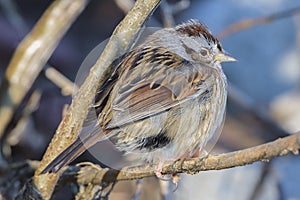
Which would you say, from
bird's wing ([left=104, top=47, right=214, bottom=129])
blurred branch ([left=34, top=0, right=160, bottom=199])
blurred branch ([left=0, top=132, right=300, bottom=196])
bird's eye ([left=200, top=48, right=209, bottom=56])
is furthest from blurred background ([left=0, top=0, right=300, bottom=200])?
blurred branch ([left=34, top=0, right=160, bottom=199])

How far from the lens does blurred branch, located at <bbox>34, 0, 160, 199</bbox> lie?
8.17 feet

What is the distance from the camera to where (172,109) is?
2.80 metres

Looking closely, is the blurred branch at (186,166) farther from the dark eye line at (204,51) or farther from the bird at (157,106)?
the dark eye line at (204,51)

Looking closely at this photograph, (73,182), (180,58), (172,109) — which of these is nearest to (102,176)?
(73,182)

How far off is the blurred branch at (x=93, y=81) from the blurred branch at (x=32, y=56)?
834 mm

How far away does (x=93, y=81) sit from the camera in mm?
2525

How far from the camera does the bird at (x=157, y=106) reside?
271 centimetres

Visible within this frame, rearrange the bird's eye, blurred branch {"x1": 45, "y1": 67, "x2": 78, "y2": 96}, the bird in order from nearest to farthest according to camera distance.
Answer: the bird < the bird's eye < blurred branch {"x1": 45, "y1": 67, "x2": 78, "y2": 96}

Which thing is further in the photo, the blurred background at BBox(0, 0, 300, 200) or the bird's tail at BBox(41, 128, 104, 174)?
the blurred background at BBox(0, 0, 300, 200)

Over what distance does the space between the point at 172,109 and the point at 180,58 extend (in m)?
0.36

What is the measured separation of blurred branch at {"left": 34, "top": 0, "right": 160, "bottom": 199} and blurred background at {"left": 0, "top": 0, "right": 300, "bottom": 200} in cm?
118

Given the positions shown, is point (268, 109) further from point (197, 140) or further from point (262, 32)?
point (197, 140)

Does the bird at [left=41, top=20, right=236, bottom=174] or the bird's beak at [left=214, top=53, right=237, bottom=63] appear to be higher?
the bird at [left=41, top=20, right=236, bottom=174]

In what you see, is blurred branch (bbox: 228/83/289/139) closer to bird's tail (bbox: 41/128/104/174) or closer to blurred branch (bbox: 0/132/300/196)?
blurred branch (bbox: 0/132/300/196)
